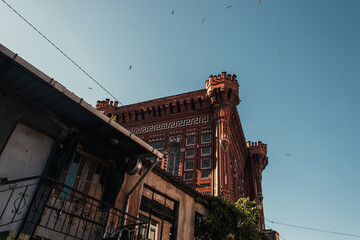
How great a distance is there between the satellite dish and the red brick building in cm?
1179

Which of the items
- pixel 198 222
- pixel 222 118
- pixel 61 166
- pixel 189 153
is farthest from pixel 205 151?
pixel 61 166

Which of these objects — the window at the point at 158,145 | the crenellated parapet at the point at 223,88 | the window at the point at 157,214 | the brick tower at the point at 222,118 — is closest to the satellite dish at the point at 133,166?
the window at the point at 157,214

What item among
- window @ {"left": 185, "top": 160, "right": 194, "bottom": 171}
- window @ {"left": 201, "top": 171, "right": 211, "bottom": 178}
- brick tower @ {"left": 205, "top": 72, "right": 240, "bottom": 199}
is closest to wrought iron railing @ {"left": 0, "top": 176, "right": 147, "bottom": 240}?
brick tower @ {"left": 205, "top": 72, "right": 240, "bottom": 199}

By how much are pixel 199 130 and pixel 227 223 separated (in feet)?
35.6

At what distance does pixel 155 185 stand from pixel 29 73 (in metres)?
6.85

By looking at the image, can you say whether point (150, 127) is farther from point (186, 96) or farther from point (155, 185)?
point (155, 185)

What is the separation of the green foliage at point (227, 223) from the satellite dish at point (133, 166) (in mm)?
5479

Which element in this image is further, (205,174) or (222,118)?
(222,118)

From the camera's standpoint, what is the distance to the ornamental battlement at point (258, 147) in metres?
33.2

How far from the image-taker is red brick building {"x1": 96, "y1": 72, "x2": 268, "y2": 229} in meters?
22.0

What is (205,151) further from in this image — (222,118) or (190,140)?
(222,118)

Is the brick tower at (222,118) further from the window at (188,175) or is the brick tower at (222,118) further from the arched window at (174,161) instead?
the arched window at (174,161)

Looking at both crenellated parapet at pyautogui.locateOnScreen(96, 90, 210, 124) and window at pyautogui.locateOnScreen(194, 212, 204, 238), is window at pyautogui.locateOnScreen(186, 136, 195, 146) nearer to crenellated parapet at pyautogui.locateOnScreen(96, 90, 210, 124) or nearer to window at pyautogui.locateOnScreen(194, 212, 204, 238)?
crenellated parapet at pyautogui.locateOnScreen(96, 90, 210, 124)

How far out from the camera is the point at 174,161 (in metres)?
24.0
